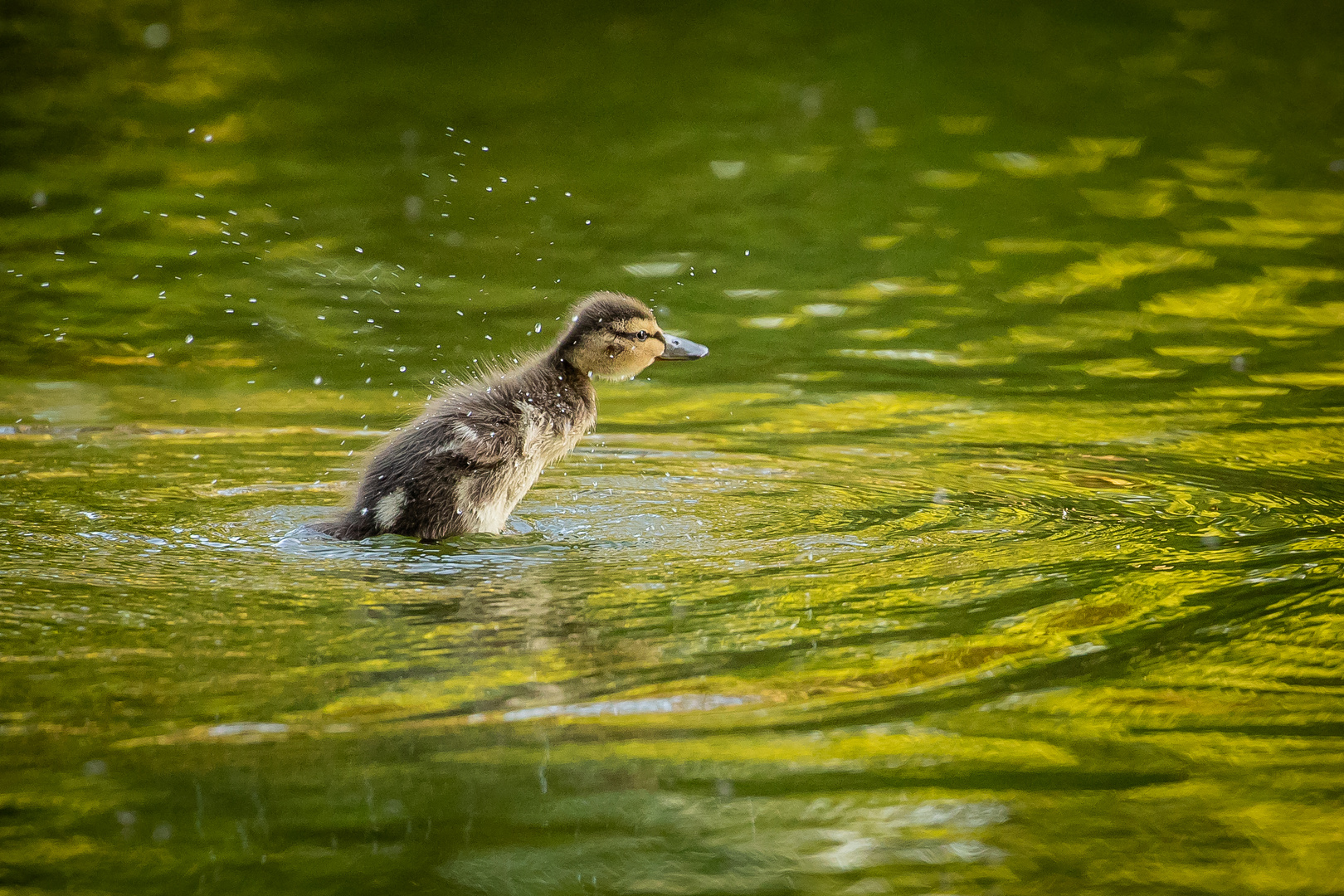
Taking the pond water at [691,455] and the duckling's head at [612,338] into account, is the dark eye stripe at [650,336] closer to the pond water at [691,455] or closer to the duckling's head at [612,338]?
→ the duckling's head at [612,338]

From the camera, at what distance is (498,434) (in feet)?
16.6

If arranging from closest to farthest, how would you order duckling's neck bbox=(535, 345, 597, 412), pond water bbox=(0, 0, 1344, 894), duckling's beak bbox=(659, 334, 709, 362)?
1. pond water bbox=(0, 0, 1344, 894)
2. duckling's neck bbox=(535, 345, 597, 412)
3. duckling's beak bbox=(659, 334, 709, 362)

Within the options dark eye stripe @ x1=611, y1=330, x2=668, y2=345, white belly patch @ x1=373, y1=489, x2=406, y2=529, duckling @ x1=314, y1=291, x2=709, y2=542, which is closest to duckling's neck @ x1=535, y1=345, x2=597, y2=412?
duckling @ x1=314, y1=291, x2=709, y2=542

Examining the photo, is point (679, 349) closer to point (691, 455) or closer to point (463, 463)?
point (691, 455)

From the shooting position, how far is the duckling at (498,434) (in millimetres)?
4863

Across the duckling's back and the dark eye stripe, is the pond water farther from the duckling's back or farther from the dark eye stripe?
the dark eye stripe

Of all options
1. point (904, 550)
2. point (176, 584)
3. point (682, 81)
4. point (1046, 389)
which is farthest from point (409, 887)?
point (682, 81)

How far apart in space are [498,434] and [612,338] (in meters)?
0.67

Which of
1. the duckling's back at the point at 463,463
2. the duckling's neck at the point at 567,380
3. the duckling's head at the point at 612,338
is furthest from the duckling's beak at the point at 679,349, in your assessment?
the duckling's back at the point at 463,463

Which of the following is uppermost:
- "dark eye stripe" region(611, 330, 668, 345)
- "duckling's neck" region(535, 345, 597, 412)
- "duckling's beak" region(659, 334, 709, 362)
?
"dark eye stripe" region(611, 330, 668, 345)

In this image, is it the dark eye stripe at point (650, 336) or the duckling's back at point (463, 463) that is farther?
the dark eye stripe at point (650, 336)

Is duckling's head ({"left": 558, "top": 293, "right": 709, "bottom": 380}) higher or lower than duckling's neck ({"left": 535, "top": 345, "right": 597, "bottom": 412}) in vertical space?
higher

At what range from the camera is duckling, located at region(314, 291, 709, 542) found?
4.86 metres

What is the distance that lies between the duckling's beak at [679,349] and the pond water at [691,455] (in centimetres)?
37
